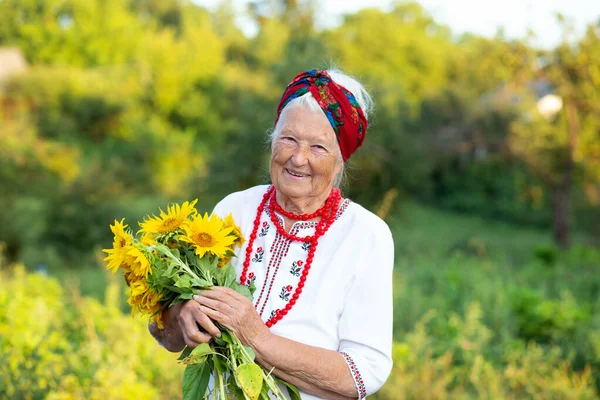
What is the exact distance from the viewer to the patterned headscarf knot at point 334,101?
203 centimetres

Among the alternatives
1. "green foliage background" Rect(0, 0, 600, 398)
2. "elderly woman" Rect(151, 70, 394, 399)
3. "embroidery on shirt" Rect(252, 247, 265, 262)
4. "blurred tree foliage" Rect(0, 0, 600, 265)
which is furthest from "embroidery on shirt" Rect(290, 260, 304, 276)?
"blurred tree foliage" Rect(0, 0, 600, 265)

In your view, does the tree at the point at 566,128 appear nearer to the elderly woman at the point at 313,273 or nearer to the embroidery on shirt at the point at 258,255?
the elderly woman at the point at 313,273

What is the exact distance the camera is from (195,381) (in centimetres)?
194


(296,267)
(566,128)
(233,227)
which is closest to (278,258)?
(296,267)

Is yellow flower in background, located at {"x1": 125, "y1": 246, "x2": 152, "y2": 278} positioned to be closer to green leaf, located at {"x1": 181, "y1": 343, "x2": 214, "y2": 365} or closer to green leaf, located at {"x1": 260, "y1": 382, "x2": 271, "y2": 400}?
green leaf, located at {"x1": 181, "y1": 343, "x2": 214, "y2": 365}

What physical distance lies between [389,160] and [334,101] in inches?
463

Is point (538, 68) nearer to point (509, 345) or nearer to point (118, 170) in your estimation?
point (509, 345)

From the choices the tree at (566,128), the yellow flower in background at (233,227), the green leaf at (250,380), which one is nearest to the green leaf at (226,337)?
the green leaf at (250,380)

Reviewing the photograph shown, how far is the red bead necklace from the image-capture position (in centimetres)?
203

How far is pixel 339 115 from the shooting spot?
2047mm

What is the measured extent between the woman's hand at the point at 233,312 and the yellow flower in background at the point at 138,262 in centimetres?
17

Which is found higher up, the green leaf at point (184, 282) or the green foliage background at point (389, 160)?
the green foliage background at point (389, 160)

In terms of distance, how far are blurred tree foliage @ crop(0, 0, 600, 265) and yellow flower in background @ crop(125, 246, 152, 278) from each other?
0.99 m

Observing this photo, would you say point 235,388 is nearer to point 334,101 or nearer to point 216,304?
point 216,304
